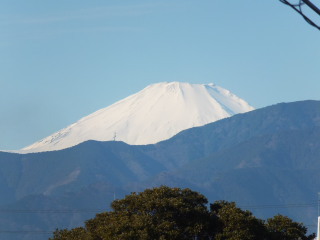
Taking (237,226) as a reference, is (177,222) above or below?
above

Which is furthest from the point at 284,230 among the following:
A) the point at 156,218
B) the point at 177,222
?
the point at 156,218

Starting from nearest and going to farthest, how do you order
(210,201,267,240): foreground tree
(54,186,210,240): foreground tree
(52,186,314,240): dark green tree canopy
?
(54,186,210,240): foreground tree, (52,186,314,240): dark green tree canopy, (210,201,267,240): foreground tree

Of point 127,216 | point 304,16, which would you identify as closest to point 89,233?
point 127,216

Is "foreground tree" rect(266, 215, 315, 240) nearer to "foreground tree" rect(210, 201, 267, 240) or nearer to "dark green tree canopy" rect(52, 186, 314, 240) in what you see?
"dark green tree canopy" rect(52, 186, 314, 240)

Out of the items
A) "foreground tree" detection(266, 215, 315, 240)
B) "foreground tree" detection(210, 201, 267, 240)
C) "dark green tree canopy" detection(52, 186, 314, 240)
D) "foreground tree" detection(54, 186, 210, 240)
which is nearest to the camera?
"foreground tree" detection(54, 186, 210, 240)

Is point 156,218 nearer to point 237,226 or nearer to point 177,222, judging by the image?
point 177,222

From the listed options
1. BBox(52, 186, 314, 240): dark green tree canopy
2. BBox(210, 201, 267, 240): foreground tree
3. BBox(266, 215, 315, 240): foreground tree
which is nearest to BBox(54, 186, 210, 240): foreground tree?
BBox(52, 186, 314, 240): dark green tree canopy

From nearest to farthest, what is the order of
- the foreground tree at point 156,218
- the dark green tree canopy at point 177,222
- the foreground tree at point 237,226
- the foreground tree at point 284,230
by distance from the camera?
the foreground tree at point 156,218 < the dark green tree canopy at point 177,222 < the foreground tree at point 237,226 < the foreground tree at point 284,230

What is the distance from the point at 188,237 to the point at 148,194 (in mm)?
6518

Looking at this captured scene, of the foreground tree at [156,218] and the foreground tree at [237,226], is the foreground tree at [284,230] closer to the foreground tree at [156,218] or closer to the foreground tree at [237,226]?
the foreground tree at [237,226]

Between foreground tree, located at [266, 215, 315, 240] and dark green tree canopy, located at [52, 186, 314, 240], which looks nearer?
dark green tree canopy, located at [52, 186, 314, 240]

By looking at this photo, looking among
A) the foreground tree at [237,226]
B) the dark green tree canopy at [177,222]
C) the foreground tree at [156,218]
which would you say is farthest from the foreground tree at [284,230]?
the foreground tree at [156,218]

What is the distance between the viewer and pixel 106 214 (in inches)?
3182

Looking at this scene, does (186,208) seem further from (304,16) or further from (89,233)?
(304,16)
